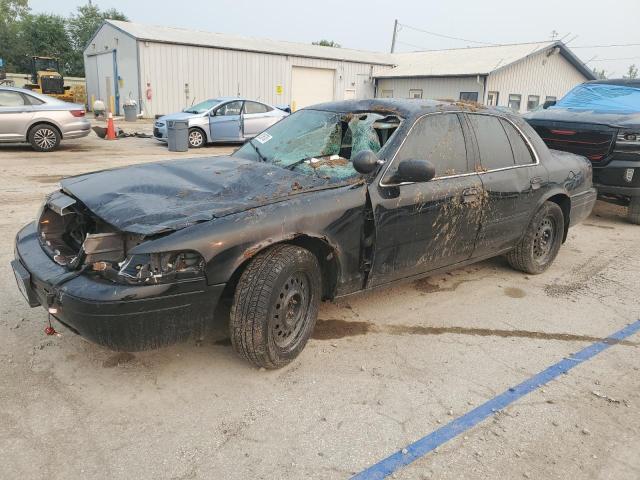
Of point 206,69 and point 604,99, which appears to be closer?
point 604,99

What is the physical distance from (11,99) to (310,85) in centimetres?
1995

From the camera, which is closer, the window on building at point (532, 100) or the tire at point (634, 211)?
the tire at point (634, 211)

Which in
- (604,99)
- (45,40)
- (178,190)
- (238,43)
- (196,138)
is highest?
(45,40)

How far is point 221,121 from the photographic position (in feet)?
50.6

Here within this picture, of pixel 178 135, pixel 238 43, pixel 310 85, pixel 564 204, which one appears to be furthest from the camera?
pixel 310 85

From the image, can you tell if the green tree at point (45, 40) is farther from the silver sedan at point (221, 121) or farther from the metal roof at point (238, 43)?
the silver sedan at point (221, 121)

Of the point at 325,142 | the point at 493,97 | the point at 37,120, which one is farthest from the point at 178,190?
the point at 493,97

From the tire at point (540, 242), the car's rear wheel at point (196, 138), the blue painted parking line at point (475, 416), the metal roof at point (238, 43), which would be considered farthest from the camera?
the metal roof at point (238, 43)

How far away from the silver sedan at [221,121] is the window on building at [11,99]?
373 cm

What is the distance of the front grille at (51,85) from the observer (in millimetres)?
28580

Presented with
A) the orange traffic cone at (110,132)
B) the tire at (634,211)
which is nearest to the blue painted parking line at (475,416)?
the tire at (634,211)

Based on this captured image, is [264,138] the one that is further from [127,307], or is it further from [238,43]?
[238,43]

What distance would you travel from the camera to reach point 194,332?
295 centimetres

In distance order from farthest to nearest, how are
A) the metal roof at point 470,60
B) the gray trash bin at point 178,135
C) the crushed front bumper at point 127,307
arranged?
the metal roof at point 470,60 → the gray trash bin at point 178,135 → the crushed front bumper at point 127,307
